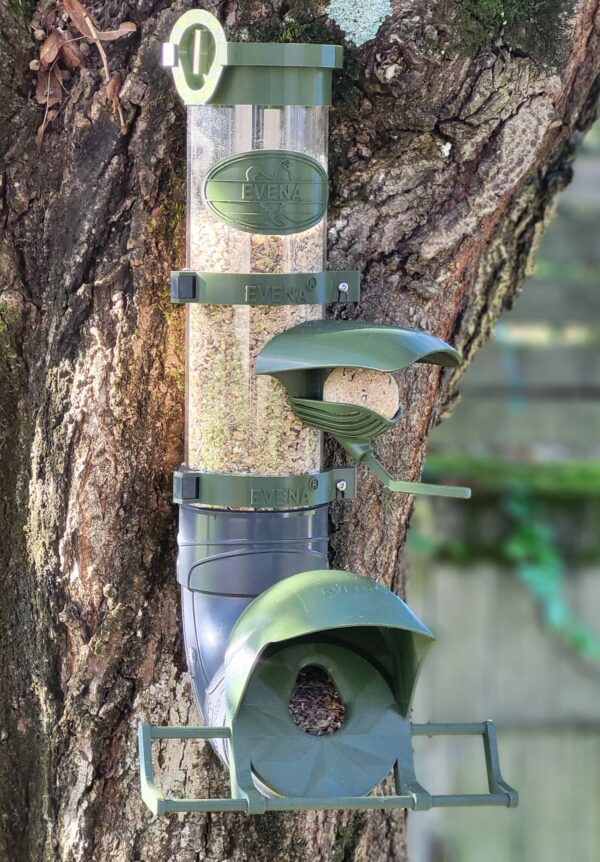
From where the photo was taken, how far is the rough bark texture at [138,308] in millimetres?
2230

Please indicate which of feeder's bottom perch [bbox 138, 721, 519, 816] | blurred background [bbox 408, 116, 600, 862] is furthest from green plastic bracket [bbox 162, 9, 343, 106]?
blurred background [bbox 408, 116, 600, 862]

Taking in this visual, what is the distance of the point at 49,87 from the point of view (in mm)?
2283

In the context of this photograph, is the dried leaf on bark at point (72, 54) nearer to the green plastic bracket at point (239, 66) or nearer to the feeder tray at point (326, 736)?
the green plastic bracket at point (239, 66)

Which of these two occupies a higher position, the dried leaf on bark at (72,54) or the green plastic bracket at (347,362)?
the dried leaf on bark at (72,54)

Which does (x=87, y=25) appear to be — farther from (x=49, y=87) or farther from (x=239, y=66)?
(x=239, y=66)

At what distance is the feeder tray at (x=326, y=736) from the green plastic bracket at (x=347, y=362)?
23cm

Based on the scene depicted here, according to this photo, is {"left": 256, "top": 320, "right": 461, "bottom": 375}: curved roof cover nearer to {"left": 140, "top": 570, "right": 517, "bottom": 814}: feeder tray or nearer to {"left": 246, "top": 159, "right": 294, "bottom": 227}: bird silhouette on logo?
{"left": 246, "top": 159, "right": 294, "bottom": 227}: bird silhouette on logo

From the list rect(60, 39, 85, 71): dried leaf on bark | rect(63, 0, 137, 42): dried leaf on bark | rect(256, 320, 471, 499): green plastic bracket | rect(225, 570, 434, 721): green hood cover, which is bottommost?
rect(225, 570, 434, 721): green hood cover

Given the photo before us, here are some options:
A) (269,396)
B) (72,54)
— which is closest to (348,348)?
(269,396)

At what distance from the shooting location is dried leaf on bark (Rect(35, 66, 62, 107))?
2279mm

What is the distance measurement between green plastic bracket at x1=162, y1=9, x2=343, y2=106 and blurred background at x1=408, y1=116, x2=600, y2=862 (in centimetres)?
304

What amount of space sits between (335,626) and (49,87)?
1.03m

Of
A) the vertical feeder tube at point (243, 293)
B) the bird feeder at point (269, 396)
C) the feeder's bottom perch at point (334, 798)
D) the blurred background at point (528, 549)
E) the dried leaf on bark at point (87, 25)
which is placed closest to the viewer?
the feeder's bottom perch at point (334, 798)

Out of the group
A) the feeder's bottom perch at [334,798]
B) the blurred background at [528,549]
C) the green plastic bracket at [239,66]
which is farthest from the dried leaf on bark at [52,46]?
the blurred background at [528,549]
